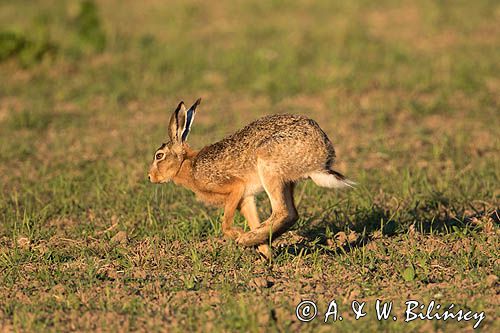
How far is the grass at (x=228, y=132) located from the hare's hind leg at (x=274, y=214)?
0.18 m

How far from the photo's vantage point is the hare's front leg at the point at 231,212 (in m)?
6.45

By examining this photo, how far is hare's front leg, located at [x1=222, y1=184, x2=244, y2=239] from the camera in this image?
6.45 meters

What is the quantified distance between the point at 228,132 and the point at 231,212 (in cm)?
339

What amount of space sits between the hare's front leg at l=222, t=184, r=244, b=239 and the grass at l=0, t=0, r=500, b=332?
0.14 metres

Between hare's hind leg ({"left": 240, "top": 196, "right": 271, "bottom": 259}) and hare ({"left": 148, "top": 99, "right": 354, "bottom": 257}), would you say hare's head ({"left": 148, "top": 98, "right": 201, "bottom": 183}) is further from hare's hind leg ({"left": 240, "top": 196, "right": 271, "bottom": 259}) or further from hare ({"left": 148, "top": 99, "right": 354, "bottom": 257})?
hare's hind leg ({"left": 240, "top": 196, "right": 271, "bottom": 259})

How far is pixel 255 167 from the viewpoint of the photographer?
6508 millimetres

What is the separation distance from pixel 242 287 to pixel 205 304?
16.6 inches

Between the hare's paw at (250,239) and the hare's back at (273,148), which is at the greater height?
the hare's back at (273,148)

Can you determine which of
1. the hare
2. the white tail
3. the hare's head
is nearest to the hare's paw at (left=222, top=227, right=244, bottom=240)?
the hare

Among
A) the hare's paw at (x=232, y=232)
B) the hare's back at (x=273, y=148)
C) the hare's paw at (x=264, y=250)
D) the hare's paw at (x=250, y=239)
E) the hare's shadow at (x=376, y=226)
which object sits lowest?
the hare's shadow at (x=376, y=226)

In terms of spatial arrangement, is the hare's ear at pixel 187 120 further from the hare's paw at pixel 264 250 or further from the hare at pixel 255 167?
the hare's paw at pixel 264 250

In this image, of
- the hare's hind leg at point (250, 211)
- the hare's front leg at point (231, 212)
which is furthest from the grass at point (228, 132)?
the hare's hind leg at point (250, 211)

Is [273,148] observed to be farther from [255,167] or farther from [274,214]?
[274,214]

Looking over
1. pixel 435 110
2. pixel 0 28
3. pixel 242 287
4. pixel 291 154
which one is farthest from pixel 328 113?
pixel 0 28
